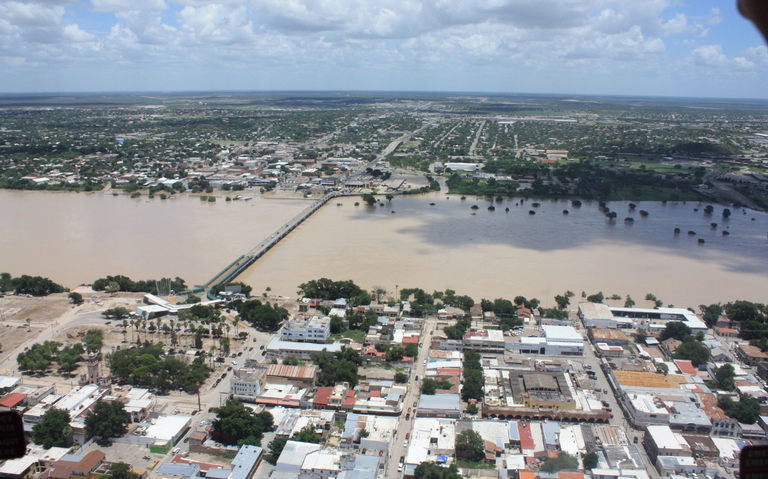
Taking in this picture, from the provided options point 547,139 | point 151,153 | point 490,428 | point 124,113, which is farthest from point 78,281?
point 124,113

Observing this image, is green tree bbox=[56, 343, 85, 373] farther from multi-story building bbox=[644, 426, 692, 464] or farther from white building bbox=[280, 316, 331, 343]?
multi-story building bbox=[644, 426, 692, 464]

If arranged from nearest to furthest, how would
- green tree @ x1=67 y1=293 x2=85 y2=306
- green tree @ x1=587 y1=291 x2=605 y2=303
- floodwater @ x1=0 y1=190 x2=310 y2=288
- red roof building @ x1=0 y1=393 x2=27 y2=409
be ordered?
red roof building @ x1=0 y1=393 x2=27 y2=409 → green tree @ x1=67 y1=293 x2=85 y2=306 → green tree @ x1=587 y1=291 x2=605 y2=303 → floodwater @ x1=0 y1=190 x2=310 y2=288

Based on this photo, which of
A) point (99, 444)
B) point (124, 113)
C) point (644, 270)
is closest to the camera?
point (99, 444)

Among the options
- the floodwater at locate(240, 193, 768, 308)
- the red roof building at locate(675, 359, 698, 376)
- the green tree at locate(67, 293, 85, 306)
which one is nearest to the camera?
the red roof building at locate(675, 359, 698, 376)

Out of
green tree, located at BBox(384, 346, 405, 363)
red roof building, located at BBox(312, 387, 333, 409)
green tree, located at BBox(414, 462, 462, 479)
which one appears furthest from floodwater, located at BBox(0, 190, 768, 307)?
green tree, located at BBox(414, 462, 462, 479)

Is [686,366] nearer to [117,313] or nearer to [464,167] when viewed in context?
[117,313]

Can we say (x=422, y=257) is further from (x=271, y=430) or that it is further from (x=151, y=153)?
(x=151, y=153)

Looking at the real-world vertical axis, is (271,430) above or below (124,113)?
below
